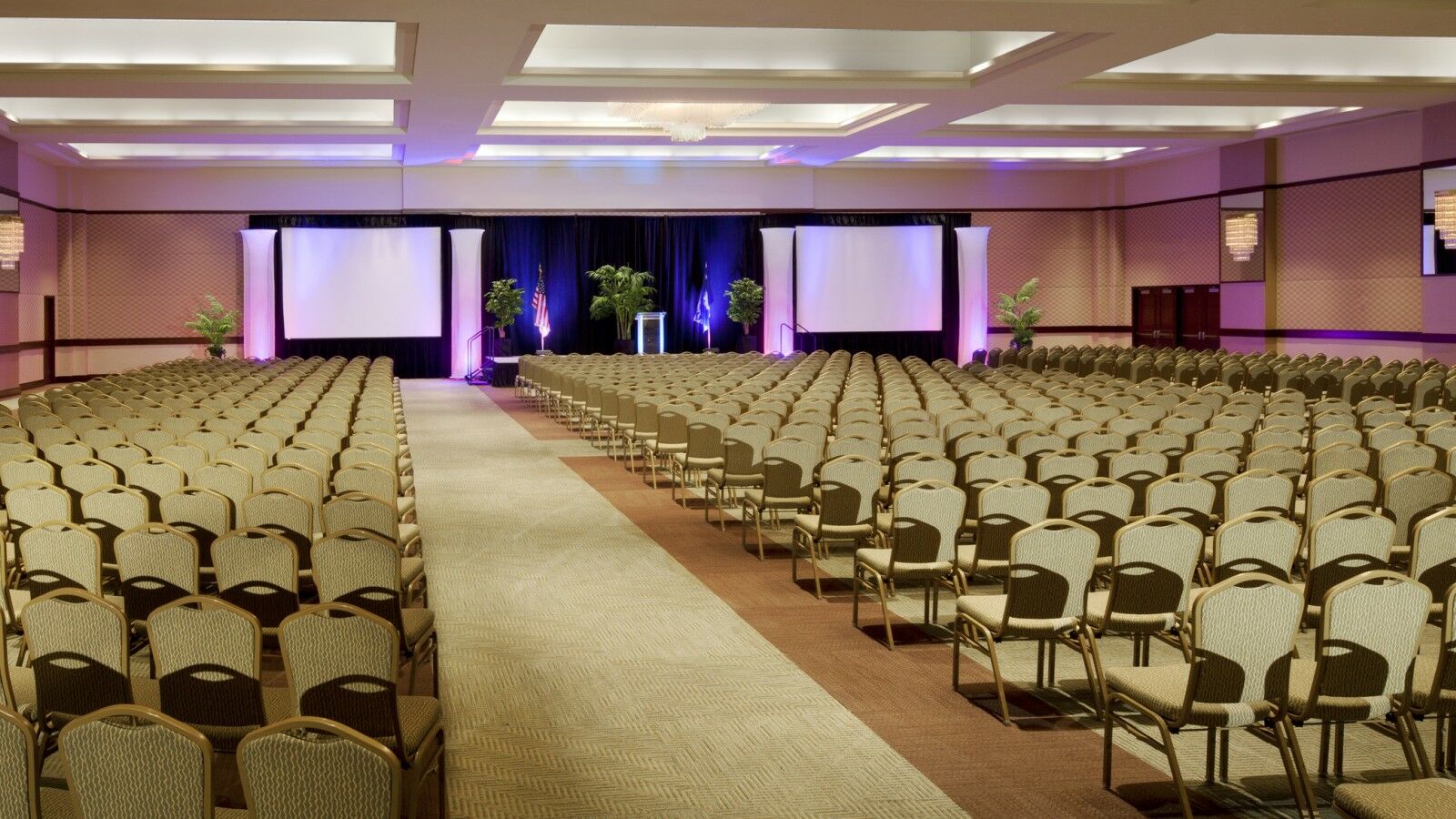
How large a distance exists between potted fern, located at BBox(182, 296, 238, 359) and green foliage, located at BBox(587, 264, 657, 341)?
313 inches

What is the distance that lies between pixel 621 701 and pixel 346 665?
6.58 feet

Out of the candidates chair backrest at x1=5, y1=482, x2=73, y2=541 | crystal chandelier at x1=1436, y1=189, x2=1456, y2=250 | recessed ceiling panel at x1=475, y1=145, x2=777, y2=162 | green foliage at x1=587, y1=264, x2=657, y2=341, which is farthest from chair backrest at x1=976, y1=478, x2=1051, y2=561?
green foliage at x1=587, y1=264, x2=657, y2=341

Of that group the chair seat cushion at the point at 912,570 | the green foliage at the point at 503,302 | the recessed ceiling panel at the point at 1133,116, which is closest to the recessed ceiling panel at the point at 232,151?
the green foliage at the point at 503,302

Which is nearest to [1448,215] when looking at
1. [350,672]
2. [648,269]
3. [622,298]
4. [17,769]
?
[350,672]

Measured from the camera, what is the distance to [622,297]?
107ft

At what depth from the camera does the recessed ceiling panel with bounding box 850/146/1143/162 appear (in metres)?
29.7

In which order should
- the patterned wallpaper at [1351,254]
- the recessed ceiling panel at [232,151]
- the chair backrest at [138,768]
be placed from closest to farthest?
the chair backrest at [138,768] < the patterned wallpaper at [1351,254] < the recessed ceiling panel at [232,151]

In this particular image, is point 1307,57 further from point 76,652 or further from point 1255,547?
point 76,652

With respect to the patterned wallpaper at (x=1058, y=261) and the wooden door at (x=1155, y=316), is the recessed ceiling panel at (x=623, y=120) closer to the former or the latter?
the patterned wallpaper at (x=1058, y=261)

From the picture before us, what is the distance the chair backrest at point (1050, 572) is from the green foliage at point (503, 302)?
26385 millimetres

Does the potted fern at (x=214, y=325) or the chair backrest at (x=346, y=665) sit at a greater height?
the potted fern at (x=214, y=325)

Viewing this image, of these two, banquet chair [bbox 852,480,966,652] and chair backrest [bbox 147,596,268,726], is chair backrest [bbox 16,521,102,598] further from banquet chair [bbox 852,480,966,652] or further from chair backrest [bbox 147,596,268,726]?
banquet chair [bbox 852,480,966,652]

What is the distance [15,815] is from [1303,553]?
7150 millimetres

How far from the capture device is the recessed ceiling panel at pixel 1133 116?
2316cm
